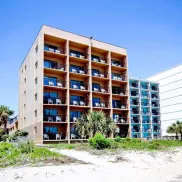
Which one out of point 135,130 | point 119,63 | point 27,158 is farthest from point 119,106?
point 27,158

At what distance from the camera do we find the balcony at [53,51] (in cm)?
3628

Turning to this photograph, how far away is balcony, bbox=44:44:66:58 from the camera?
1428 inches

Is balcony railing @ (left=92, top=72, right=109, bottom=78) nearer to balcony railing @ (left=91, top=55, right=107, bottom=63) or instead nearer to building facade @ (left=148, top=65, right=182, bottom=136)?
balcony railing @ (left=91, top=55, right=107, bottom=63)

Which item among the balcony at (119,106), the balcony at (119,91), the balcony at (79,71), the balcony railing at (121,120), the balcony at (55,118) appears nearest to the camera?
the balcony at (55,118)

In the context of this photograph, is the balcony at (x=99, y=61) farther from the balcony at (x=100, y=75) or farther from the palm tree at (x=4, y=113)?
the palm tree at (x=4, y=113)

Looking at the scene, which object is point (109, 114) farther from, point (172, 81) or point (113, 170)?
point (172, 81)

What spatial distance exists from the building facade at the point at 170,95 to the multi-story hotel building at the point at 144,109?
522 centimetres

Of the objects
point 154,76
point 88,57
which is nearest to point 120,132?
point 88,57

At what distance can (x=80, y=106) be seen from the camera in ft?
123

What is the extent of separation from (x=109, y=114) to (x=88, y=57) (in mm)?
11069

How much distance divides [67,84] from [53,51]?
5.96 metres

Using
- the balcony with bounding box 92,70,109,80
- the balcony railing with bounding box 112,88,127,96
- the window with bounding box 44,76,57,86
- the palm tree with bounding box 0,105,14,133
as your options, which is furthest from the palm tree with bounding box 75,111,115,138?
the palm tree with bounding box 0,105,14,133

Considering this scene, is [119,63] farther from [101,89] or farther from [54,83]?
[54,83]

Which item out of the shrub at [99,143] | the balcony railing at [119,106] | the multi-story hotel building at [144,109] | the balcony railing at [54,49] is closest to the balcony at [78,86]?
the balcony railing at [54,49]
